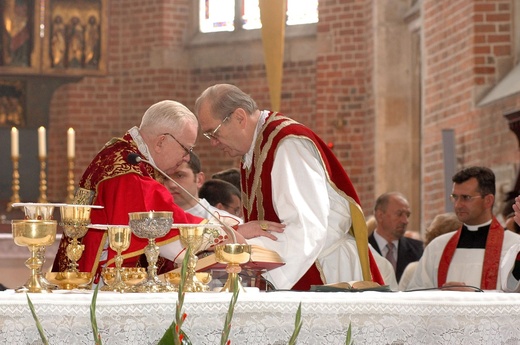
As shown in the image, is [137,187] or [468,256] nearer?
[137,187]

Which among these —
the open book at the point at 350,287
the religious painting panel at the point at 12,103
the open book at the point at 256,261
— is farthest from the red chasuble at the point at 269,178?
the religious painting panel at the point at 12,103

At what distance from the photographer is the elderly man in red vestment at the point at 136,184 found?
497cm

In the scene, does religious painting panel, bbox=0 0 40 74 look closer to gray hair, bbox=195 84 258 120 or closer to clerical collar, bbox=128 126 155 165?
clerical collar, bbox=128 126 155 165

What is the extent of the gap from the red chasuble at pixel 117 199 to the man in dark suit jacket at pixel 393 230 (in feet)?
15.6

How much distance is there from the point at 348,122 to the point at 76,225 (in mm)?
10811

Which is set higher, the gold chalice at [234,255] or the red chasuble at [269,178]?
the red chasuble at [269,178]

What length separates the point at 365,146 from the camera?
1486 centimetres

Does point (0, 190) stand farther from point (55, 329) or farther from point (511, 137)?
point (55, 329)

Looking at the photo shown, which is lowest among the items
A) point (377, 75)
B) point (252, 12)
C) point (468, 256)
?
point (468, 256)

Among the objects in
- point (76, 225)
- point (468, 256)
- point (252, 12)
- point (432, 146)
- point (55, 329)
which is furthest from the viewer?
point (252, 12)

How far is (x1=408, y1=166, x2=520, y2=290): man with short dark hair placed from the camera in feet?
24.3

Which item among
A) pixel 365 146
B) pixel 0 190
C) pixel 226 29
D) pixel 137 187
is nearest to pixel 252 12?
pixel 226 29

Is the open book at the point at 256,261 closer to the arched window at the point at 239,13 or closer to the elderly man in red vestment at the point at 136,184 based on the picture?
the elderly man in red vestment at the point at 136,184

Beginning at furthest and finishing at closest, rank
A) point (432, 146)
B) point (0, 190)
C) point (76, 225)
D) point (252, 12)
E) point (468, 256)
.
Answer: point (252, 12) → point (0, 190) → point (432, 146) → point (468, 256) → point (76, 225)
